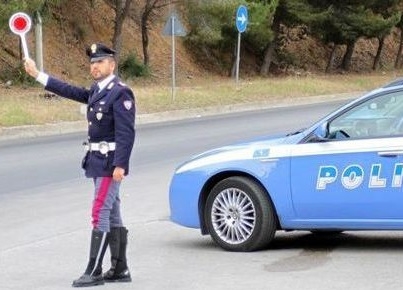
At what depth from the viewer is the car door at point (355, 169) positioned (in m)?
7.45

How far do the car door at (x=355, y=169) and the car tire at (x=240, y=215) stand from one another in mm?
295

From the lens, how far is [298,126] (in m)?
20.2

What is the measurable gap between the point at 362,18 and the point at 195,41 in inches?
283

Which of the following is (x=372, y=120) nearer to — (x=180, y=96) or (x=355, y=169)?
(x=355, y=169)

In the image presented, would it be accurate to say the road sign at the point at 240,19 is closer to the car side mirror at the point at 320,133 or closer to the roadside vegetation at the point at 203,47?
the roadside vegetation at the point at 203,47

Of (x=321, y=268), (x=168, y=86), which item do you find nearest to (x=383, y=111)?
(x=321, y=268)

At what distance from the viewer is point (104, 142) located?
668 centimetres

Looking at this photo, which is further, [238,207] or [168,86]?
[168,86]

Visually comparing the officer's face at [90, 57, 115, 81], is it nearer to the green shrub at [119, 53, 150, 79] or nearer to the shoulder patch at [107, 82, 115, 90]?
the shoulder patch at [107, 82, 115, 90]

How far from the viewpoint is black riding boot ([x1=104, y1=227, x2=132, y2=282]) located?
6906 millimetres

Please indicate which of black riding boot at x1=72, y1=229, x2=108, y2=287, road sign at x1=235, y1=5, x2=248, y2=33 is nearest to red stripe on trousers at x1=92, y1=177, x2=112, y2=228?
black riding boot at x1=72, y1=229, x2=108, y2=287

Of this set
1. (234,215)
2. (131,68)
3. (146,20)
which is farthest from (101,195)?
(146,20)

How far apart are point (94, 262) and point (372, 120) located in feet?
8.63

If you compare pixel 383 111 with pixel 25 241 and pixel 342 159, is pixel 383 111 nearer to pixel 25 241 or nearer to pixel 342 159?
pixel 342 159
